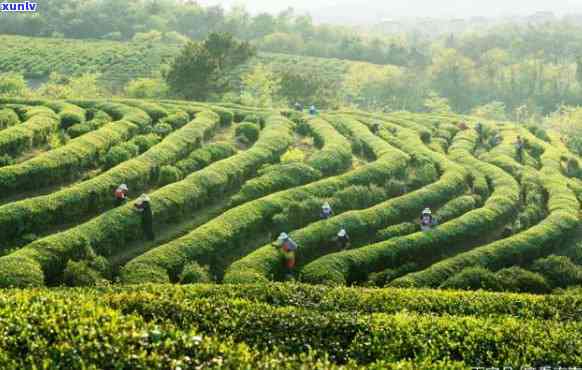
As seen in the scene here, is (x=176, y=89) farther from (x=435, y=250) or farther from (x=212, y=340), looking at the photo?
(x=212, y=340)

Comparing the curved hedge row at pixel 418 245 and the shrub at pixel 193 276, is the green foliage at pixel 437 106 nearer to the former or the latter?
the curved hedge row at pixel 418 245

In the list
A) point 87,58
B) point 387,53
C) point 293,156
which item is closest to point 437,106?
point 387,53

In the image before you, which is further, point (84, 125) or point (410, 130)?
point (410, 130)

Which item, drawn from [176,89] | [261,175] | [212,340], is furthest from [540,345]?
[176,89]

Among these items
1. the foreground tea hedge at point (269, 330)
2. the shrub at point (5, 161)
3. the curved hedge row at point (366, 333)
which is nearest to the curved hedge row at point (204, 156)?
the shrub at point (5, 161)

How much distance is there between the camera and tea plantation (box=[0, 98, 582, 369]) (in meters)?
18.1

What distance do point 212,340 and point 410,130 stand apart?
37.9 metres

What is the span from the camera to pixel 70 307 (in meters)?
18.2

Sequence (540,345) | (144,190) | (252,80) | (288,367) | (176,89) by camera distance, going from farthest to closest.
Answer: (252,80) < (176,89) < (144,190) < (540,345) < (288,367)

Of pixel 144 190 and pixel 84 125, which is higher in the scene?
pixel 84 125

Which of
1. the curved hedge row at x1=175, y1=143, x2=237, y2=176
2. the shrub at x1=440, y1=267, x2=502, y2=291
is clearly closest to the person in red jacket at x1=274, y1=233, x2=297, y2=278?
the shrub at x1=440, y1=267, x2=502, y2=291

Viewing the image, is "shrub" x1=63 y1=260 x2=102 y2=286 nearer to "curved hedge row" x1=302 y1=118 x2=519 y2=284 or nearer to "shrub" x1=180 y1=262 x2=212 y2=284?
"shrub" x1=180 y1=262 x2=212 y2=284

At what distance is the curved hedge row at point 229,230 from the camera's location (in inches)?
1031

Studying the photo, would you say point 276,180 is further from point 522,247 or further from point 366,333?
point 366,333
